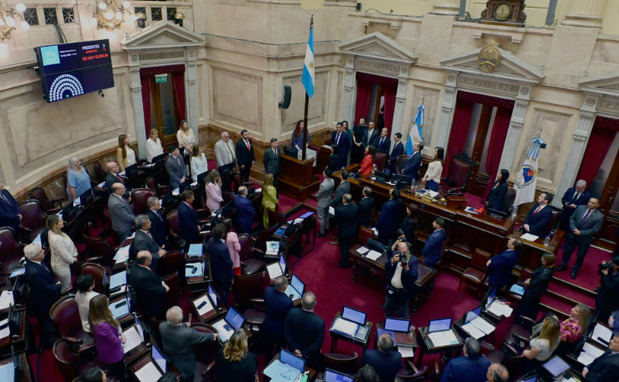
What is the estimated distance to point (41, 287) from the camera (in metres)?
5.30

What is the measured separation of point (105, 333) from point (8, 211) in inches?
144

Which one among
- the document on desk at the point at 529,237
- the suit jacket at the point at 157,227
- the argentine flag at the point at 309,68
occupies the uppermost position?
the argentine flag at the point at 309,68

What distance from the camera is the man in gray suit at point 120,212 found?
6820 mm

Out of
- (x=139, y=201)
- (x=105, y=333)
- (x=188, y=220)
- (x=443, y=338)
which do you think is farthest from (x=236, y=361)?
(x=139, y=201)

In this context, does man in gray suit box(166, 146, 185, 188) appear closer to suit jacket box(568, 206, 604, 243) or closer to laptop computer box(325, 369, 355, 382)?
laptop computer box(325, 369, 355, 382)

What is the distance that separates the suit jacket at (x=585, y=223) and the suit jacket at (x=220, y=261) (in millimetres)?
5905

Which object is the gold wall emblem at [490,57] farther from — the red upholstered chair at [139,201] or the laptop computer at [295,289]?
the red upholstered chair at [139,201]

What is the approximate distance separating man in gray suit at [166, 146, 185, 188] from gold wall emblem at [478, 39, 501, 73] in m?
6.76

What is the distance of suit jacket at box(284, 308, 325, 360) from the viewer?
479 cm

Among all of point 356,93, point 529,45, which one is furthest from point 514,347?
point 356,93

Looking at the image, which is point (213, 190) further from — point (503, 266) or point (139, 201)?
point (503, 266)

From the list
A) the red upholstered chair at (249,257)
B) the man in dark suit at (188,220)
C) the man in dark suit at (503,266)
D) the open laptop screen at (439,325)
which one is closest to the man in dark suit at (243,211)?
the red upholstered chair at (249,257)

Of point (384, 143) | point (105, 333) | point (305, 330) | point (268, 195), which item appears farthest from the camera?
point (384, 143)

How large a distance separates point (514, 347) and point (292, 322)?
3.01 meters
